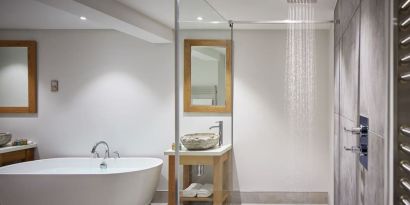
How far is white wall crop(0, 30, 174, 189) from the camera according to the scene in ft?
17.1

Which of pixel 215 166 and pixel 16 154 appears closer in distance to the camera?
pixel 215 166

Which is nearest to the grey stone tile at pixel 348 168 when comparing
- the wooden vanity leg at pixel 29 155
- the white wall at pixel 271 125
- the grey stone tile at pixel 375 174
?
the white wall at pixel 271 125

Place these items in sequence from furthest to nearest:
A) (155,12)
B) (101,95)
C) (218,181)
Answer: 1. (101,95)
2. (155,12)
3. (218,181)

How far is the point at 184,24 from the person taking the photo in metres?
2.98

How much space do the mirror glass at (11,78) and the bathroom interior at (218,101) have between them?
29 millimetres

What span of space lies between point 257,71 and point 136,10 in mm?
1549

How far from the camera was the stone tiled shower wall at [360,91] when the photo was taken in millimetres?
1566

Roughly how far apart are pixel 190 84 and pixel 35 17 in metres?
2.26

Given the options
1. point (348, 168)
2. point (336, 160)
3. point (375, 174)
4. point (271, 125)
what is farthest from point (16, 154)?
point (375, 174)

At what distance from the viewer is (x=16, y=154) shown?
4.00m

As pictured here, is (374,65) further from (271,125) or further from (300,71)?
(271,125)

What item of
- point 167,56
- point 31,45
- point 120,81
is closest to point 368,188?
point 167,56

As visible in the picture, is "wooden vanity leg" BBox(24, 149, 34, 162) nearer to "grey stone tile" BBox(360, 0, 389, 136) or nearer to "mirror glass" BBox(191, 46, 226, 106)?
"mirror glass" BBox(191, 46, 226, 106)

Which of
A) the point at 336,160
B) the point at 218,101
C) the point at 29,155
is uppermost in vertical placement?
the point at 218,101
